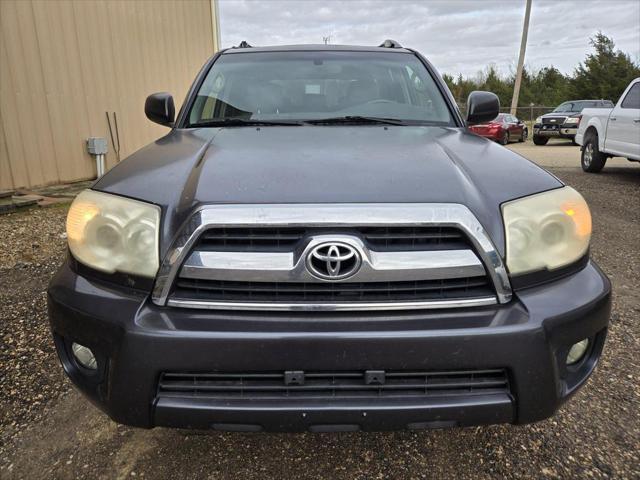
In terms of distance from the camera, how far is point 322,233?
1.40 metres

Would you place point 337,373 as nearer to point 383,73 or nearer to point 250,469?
point 250,469

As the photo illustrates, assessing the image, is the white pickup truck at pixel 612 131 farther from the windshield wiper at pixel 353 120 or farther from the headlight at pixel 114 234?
the headlight at pixel 114 234

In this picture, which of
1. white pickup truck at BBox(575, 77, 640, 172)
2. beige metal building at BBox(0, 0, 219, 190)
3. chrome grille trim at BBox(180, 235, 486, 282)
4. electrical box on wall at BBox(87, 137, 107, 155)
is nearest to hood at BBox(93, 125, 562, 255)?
chrome grille trim at BBox(180, 235, 486, 282)

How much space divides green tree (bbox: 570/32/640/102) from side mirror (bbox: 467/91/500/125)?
3319 cm

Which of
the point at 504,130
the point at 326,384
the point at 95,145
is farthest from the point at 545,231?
the point at 504,130

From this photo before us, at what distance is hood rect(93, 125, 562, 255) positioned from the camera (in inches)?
58.1

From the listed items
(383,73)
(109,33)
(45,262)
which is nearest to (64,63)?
(109,33)

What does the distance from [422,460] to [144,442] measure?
106cm

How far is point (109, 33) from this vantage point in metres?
7.59

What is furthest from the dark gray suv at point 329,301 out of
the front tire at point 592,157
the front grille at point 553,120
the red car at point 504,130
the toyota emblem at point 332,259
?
the front grille at point 553,120

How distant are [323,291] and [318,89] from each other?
61.3 inches

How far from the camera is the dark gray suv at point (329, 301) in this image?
137cm

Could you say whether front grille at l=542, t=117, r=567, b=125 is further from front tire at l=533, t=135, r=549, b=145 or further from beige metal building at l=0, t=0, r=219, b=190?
beige metal building at l=0, t=0, r=219, b=190

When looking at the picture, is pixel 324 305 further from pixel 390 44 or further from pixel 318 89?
pixel 390 44
